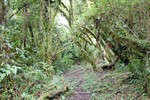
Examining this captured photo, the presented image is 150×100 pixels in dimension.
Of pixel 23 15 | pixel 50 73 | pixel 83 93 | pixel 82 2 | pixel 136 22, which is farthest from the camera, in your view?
pixel 82 2

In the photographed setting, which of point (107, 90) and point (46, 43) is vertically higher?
point (46, 43)

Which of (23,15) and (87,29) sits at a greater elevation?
(23,15)

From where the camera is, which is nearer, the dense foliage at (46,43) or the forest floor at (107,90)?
the dense foliage at (46,43)

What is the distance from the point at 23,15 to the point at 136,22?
692cm

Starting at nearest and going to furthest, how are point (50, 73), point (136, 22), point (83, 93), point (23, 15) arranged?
point (136, 22) → point (83, 93) → point (50, 73) → point (23, 15)

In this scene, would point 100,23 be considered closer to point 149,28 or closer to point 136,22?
point 136,22

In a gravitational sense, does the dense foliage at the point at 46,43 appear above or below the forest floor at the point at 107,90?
above

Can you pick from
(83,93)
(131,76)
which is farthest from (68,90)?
(131,76)

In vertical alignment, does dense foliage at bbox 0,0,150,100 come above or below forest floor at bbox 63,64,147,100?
above

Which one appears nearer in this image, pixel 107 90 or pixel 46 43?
pixel 107 90

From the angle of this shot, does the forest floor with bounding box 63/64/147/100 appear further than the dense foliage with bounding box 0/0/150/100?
Yes

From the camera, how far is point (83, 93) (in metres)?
9.23

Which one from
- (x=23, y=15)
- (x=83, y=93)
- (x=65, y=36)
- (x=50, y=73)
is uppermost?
(x=23, y=15)

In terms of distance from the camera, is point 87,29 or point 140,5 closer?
point 140,5
